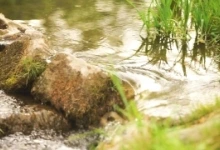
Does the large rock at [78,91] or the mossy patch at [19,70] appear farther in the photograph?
the mossy patch at [19,70]

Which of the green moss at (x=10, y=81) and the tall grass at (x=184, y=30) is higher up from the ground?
the tall grass at (x=184, y=30)

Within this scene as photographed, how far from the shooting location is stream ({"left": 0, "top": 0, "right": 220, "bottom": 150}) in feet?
12.4

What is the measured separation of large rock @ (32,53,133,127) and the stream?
0.16m

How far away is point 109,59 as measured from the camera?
5.46 metres

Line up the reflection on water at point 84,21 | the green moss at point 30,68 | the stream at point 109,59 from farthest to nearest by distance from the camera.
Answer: the reflection on water at point 84,21, the green moss at point 30,68, the stream at point 109,59

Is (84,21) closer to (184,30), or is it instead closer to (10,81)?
(184,30)

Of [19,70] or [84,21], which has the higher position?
[84,21]

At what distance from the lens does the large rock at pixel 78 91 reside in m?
4.01

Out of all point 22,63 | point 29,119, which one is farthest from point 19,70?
point 29,119

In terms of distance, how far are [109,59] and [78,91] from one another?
1.49m

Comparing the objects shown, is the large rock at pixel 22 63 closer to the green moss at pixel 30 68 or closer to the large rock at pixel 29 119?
the green moss at pixel 30 68

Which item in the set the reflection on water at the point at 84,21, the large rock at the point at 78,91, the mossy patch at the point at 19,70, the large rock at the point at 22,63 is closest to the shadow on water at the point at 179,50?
the reflection on water at the point at 84,21

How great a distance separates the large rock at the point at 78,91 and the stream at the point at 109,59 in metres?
0.16

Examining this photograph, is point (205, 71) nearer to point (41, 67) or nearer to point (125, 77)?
point (125, 77)
